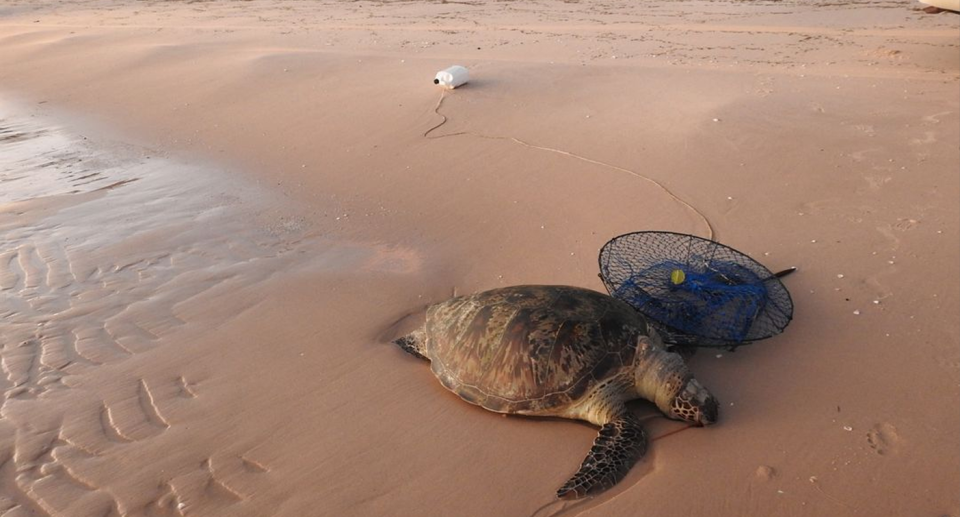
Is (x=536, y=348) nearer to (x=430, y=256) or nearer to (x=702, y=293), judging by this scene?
(x=702, y=293)

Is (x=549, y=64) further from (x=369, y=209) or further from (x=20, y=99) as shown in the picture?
(x=20, y=99)

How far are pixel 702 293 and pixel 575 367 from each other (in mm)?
1103

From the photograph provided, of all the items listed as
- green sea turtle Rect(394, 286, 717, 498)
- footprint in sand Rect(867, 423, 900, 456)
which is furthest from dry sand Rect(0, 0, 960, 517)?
green sea turtle Rect(394, 286, 717, 498)

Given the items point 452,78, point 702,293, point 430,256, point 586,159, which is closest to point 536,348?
point 702,293

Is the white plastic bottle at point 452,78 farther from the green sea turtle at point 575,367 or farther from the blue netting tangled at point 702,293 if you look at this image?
the green sea turtle at point 575,367

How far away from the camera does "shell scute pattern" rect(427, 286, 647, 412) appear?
130 inches

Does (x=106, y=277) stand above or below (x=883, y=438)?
above

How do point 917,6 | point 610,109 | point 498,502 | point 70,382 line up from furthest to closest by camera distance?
point 917,6 < point 610,109 < point 70,382 < point 498,502

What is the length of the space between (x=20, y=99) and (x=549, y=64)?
7380mm

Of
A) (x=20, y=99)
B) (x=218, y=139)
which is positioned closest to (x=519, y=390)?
(x=218, y=139)

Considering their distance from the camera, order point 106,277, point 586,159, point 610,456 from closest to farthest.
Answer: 1. point 610,456
2. point 106,277
3. point 586,159

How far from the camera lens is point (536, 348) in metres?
3.35

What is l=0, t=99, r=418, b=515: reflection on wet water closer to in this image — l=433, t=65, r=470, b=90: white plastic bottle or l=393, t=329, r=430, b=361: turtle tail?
l=393, t=329, r=430, b=361: turtle tail

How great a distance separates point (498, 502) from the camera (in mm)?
2963
